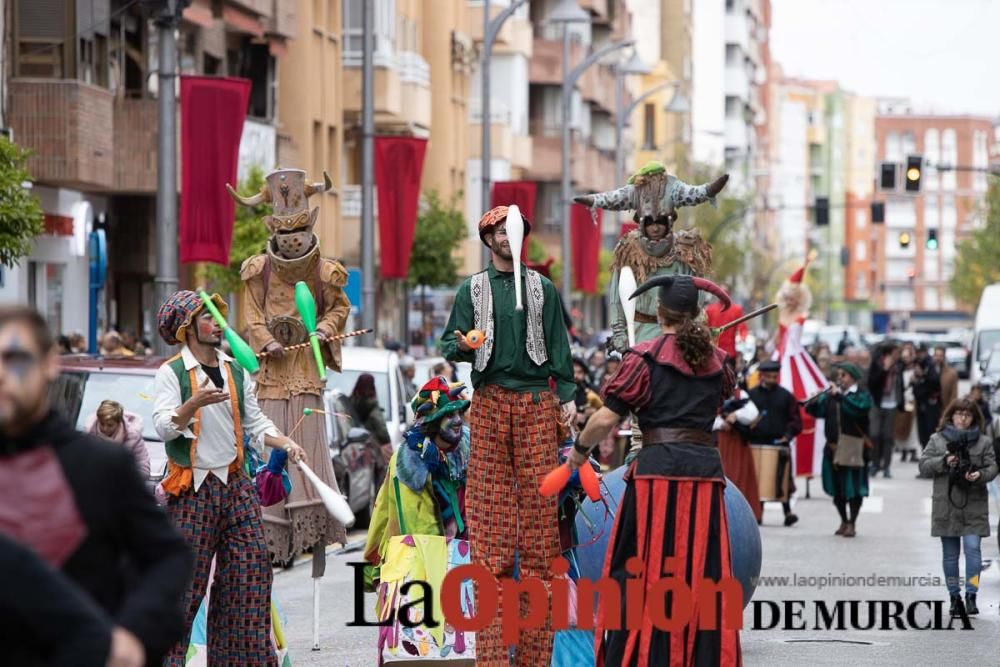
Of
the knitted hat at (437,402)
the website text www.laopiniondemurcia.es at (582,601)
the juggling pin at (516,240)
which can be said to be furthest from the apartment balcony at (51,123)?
the website text www.laopiniondemurcia.es at (582,601)

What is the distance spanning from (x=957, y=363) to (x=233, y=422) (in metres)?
72.2

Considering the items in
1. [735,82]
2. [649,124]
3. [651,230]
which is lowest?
→ [651,230]

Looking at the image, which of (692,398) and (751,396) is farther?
(751,396)

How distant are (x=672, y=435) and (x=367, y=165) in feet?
74.4

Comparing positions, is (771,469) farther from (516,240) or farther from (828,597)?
(516,240)

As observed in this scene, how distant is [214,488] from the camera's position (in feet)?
32.5

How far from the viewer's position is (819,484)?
32.4 meters

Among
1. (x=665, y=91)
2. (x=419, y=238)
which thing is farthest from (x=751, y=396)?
(x=665, y=91)

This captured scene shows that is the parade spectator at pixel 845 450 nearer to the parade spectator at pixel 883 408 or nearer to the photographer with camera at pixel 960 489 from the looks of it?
the photographer with camera at pixel 960 489

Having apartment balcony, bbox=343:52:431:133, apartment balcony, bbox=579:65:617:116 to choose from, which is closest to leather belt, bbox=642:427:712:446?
apartment balcony, bbox=343:52:431:133

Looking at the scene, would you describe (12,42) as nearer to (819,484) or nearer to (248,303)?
(819,484)

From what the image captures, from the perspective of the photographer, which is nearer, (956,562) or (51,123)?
(956,562)

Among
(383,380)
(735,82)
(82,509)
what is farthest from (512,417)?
(735,82)

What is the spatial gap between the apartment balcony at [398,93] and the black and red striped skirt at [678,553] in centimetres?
4026
